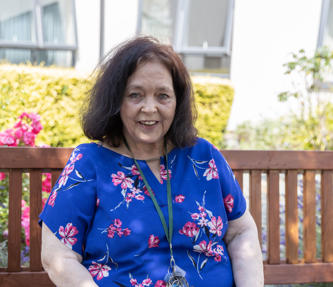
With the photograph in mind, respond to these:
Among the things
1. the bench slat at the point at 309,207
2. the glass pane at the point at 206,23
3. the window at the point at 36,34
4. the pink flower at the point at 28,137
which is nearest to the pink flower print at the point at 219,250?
the bench slat at the point at 309,207

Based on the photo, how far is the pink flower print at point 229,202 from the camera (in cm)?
199

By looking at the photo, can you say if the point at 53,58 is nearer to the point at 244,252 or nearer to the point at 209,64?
the point at 209,64

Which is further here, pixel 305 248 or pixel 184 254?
pixel 305 248

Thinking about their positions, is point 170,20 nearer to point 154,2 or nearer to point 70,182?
point 154,2

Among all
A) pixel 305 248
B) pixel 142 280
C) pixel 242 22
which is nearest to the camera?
pixel 142 280

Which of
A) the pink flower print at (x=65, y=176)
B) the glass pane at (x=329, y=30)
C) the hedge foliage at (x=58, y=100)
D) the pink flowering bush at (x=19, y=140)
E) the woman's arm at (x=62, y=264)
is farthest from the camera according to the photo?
the glass pane at (x=329, y=30)

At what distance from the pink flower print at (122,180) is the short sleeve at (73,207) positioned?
3.4 inches

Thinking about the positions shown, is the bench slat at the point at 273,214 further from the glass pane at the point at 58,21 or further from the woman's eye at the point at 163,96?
the glass pane at the point at 58,21

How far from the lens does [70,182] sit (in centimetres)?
180

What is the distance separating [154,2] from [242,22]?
1.66 meters

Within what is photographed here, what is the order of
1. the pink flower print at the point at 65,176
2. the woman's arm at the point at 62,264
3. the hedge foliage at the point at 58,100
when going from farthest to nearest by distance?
the hedge foliage at the point at 58,100, the pink flower print at the point at 65,176, the woman's arm at the point at 62,264

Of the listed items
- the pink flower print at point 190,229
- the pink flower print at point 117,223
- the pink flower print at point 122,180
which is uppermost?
the pink flower print at point 122,180

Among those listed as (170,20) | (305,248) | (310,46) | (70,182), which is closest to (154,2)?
(170,20)

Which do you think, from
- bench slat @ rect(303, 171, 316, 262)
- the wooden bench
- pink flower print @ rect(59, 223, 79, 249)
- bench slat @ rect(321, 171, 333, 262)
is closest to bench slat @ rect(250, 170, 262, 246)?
the wooden bench
